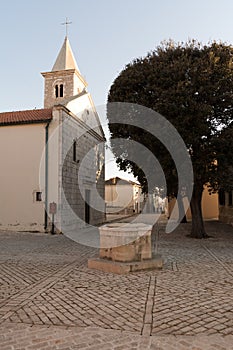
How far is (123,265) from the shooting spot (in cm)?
707

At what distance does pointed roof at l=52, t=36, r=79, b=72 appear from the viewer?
27.7 metres

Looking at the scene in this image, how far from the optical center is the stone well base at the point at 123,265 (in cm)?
704

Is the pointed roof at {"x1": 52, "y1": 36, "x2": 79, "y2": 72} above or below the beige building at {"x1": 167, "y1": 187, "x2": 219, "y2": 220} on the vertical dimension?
above

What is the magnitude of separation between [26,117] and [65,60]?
1288cm

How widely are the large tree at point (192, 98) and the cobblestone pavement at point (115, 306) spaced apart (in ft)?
15.9

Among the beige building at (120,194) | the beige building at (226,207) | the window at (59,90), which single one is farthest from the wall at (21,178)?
the beige building at (120,194)

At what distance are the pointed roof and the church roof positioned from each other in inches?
409

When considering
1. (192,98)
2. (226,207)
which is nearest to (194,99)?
(192,98)

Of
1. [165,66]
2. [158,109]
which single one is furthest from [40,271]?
[165,66]

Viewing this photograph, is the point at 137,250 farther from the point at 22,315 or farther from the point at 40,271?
the point at 22,315

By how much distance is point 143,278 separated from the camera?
6578mm

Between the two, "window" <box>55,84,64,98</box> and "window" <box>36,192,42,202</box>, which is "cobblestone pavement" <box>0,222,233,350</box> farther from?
"window" <box>55,84,64,98</box>

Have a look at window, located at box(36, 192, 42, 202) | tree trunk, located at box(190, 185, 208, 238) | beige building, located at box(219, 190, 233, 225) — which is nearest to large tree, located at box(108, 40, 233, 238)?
tree trunk, located at box(190, 185, 208, 238)

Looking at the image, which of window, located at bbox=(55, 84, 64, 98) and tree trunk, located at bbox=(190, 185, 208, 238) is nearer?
tree trunk, located at bbox=(190, 185, 208, 238)
